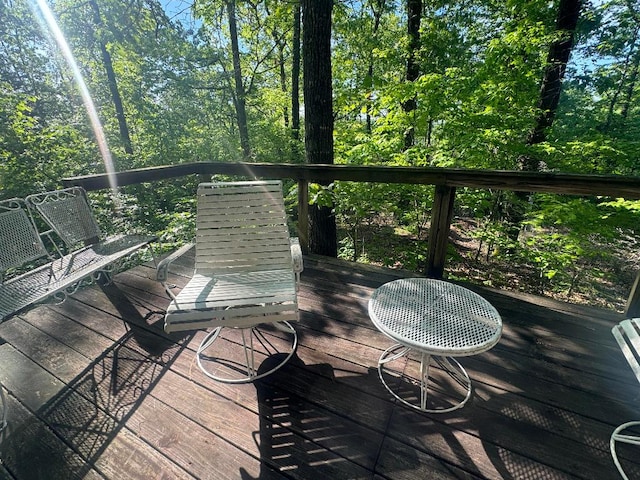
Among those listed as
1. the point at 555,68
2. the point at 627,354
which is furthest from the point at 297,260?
the point at 555,68

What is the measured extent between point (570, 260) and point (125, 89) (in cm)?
1086

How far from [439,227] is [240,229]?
160cm

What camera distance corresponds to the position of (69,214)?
7.75 feet

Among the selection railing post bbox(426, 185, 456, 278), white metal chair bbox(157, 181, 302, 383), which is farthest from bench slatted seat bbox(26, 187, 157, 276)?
railing post bbox(426, 185, 456, 278)

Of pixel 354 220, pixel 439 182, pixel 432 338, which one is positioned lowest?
pixel 354 220

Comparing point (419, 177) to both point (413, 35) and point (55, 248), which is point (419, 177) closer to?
point (55, 248)

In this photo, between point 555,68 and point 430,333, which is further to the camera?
point 555,68

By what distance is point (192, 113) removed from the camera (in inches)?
341

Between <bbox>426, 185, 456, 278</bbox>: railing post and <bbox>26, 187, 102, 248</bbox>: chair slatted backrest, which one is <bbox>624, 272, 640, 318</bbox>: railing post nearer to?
<bbox>426, 185, 456, 278</bbox>: railing post

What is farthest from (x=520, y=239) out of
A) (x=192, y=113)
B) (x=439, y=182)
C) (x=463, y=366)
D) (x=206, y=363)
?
(x=192, y=113)

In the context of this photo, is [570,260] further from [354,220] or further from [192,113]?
[192,113]

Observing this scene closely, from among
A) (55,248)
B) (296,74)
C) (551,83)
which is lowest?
(55,248)

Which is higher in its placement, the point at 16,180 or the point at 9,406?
the point at 16,180

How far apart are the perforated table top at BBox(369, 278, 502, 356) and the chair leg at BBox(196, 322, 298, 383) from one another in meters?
0.72
